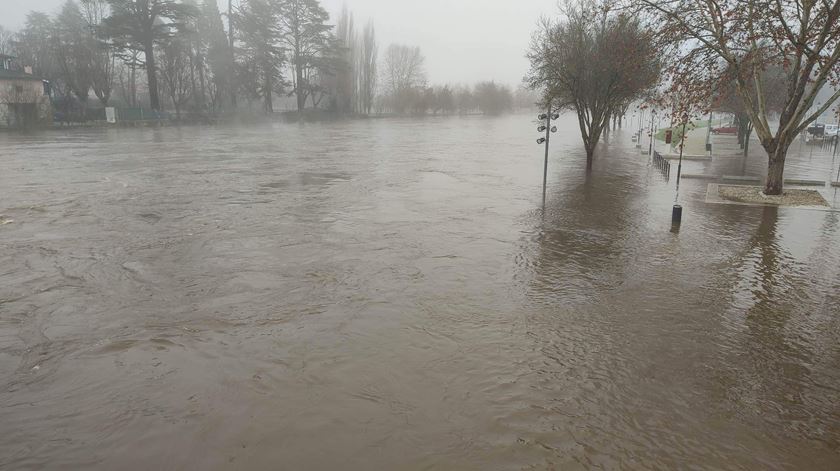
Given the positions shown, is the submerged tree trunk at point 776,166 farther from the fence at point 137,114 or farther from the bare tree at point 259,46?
the bare tree at point 259,46

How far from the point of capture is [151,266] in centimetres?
962

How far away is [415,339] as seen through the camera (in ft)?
22.4

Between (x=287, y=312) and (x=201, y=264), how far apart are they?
300cm

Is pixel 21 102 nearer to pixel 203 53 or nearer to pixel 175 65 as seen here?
pixel 175 65

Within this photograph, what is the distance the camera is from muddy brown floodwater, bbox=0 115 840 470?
189 inches

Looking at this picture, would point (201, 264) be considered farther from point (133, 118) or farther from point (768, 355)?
point (133, 118)

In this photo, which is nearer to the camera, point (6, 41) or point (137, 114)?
point (137, 114)

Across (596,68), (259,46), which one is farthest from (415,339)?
(259,46)

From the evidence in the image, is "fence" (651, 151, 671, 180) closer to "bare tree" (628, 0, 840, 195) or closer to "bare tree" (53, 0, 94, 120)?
"bare tree" (628, 0, 840, 195)

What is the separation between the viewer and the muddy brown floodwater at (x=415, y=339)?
481 cm

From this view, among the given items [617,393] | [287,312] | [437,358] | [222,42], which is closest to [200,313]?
[287,312]

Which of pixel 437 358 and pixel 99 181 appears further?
pixel 99 181

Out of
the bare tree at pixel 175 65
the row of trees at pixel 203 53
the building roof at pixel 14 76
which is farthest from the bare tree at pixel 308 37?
the building roof at pixel 14 76

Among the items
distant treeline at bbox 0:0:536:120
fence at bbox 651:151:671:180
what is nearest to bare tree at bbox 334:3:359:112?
distant treeline at bbox 0:0:536:120
